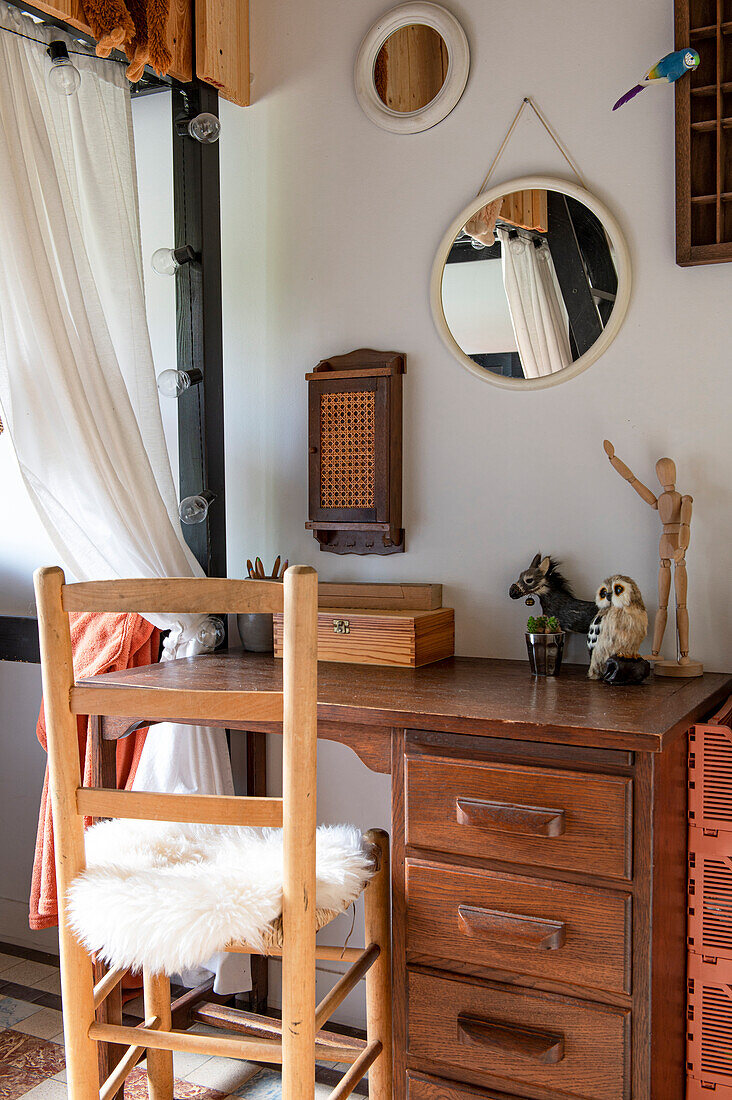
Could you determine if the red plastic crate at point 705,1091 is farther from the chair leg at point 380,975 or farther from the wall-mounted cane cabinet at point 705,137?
the wall-mounted cane cabinet at point 705,137

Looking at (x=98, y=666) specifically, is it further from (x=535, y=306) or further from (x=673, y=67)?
(x=673, y=67)

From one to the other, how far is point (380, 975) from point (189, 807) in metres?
0.55

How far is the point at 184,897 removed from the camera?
126 centimetres

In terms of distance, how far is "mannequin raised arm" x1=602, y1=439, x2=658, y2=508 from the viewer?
1.76 m

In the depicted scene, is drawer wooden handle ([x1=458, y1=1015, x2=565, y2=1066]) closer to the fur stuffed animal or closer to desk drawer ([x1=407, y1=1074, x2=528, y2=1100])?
desk drawer ([x1=407, y1=1074, x2=528, y2=1100])

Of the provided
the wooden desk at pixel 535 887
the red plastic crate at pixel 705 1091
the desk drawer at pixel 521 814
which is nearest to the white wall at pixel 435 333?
the wooden desk at pixel 535 887

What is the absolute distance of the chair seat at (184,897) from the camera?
122 cm

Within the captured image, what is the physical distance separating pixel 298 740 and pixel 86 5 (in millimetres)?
1512

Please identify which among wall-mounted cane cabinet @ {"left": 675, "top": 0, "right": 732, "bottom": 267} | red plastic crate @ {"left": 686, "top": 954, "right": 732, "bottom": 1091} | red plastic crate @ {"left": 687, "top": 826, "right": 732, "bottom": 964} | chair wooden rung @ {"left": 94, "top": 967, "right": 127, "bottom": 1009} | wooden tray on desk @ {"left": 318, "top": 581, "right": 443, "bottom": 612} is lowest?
red plastic crate @ {"left": 686, "top": 954, "right": 732, "bottom": 1091}

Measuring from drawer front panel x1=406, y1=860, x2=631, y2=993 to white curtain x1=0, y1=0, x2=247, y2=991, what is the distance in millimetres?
735

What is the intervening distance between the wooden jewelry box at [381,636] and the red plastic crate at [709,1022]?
728 mm

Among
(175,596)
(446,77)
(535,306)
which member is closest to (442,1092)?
(175,596)

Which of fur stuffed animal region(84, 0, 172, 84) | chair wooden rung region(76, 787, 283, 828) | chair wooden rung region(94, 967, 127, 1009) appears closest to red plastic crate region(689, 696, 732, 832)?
chair wooden rung region(76, 787, 283, 828)

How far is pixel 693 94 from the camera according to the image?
1729 millimetres
